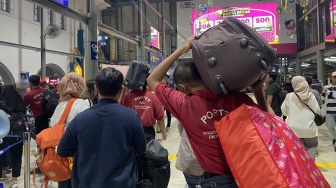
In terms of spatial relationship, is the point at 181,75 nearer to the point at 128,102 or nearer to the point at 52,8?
the point at 128,102

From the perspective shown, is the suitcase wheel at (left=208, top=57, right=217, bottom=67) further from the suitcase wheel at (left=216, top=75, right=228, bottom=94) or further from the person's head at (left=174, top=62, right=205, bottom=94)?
the person's head at (left=174, top=62, right=205, bottom=94)

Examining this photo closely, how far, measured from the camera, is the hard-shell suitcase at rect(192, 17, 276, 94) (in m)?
1.11

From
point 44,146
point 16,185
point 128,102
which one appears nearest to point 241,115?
point 44,146

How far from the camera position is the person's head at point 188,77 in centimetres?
138

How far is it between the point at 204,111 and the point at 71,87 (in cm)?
172

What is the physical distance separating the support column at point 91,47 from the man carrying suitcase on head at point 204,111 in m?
4.62

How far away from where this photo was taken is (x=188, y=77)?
1409 mm

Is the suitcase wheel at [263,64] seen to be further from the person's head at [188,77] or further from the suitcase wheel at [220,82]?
the person's head at [188,77]

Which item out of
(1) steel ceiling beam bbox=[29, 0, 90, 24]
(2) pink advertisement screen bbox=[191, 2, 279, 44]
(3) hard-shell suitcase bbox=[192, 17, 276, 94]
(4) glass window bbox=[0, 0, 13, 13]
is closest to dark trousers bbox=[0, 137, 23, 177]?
(1) steel ceiling beam bbox=[29, 0, 90, 24]

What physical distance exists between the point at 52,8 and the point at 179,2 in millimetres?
11446

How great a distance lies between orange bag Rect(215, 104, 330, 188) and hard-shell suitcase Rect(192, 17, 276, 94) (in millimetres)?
123

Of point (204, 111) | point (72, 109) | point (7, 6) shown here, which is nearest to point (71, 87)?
point (72, 109)

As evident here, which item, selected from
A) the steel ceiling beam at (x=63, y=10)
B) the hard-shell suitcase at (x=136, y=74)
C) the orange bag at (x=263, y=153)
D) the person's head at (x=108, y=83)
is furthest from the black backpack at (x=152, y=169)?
the steel ceiling beam at (x=63, y=10)

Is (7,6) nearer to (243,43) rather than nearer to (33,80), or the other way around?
(33,80)
